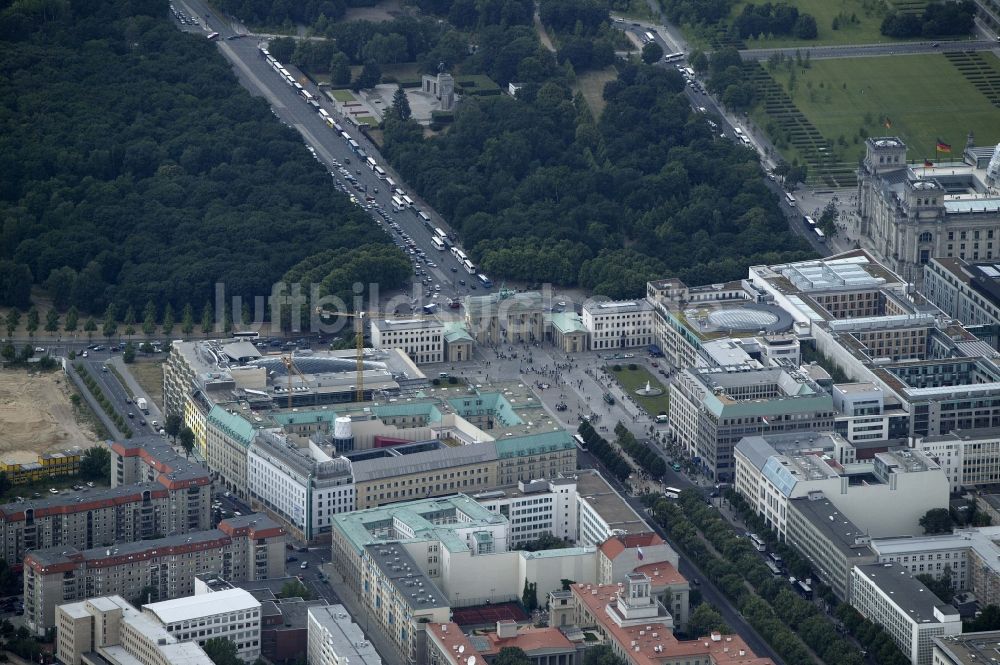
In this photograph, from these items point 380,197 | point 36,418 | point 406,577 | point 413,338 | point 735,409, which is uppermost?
point 380,197

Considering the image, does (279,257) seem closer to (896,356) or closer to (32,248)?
(32,248)

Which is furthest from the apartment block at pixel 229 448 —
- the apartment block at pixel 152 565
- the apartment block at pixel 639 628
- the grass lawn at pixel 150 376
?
the apartment block at pixel 639 628

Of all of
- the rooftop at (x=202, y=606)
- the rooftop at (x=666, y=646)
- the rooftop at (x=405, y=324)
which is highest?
the rooftop at (x=405, y=324)

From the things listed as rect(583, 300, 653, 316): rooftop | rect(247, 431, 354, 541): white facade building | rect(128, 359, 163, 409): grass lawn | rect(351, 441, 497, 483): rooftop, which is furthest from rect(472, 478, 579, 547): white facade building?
rect(583, 300, 653, 316): rooftop

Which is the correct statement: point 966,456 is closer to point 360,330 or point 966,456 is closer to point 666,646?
point 666,646

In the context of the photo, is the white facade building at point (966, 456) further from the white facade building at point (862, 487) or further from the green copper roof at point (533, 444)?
the green copper roof at point (533, 444)

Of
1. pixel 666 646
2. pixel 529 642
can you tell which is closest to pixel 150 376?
pixel 529 642
